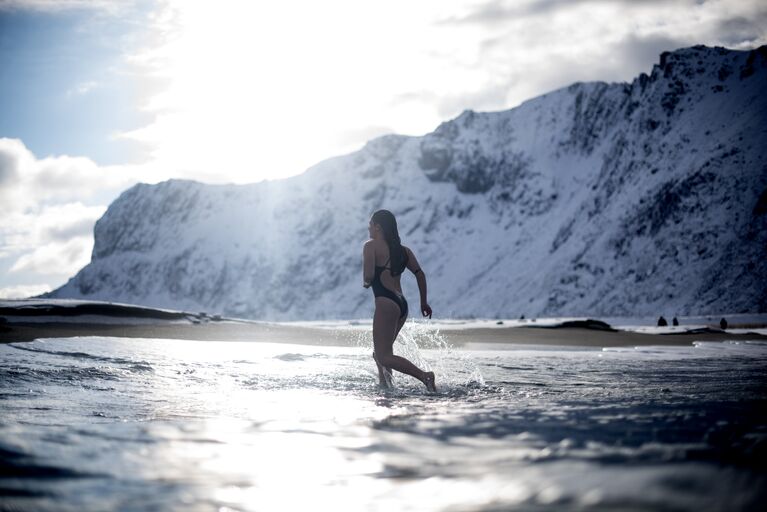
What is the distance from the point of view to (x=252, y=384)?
244 inches

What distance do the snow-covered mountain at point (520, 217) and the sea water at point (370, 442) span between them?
68.6 meters

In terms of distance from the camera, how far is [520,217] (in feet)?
413

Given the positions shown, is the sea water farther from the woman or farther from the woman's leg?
the woman

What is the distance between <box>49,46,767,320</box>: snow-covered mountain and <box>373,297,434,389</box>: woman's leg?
220ft

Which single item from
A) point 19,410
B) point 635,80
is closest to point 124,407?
point 19,410

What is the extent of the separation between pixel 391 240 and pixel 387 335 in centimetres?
115

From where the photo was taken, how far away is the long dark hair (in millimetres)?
7621

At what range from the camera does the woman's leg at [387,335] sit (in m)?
6.77

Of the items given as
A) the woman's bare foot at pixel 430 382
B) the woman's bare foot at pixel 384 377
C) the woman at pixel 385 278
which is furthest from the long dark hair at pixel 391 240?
the woman's bare foot at pixel 430 382

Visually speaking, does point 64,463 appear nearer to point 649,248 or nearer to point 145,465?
point 145,465

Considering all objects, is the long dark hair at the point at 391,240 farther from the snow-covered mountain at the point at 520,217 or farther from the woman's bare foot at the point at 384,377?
the snow-covered mountain at the point at 520,217

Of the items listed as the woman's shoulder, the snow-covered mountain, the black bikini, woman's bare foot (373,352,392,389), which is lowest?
woman's bare foot (373,352,392,389)

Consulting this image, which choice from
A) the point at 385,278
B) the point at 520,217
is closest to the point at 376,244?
the point at 385,278

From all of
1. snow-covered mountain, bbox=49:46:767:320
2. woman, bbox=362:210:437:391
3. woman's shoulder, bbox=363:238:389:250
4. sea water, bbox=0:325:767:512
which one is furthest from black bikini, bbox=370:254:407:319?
snow-covered mountain, bbox=49:46:767:320
